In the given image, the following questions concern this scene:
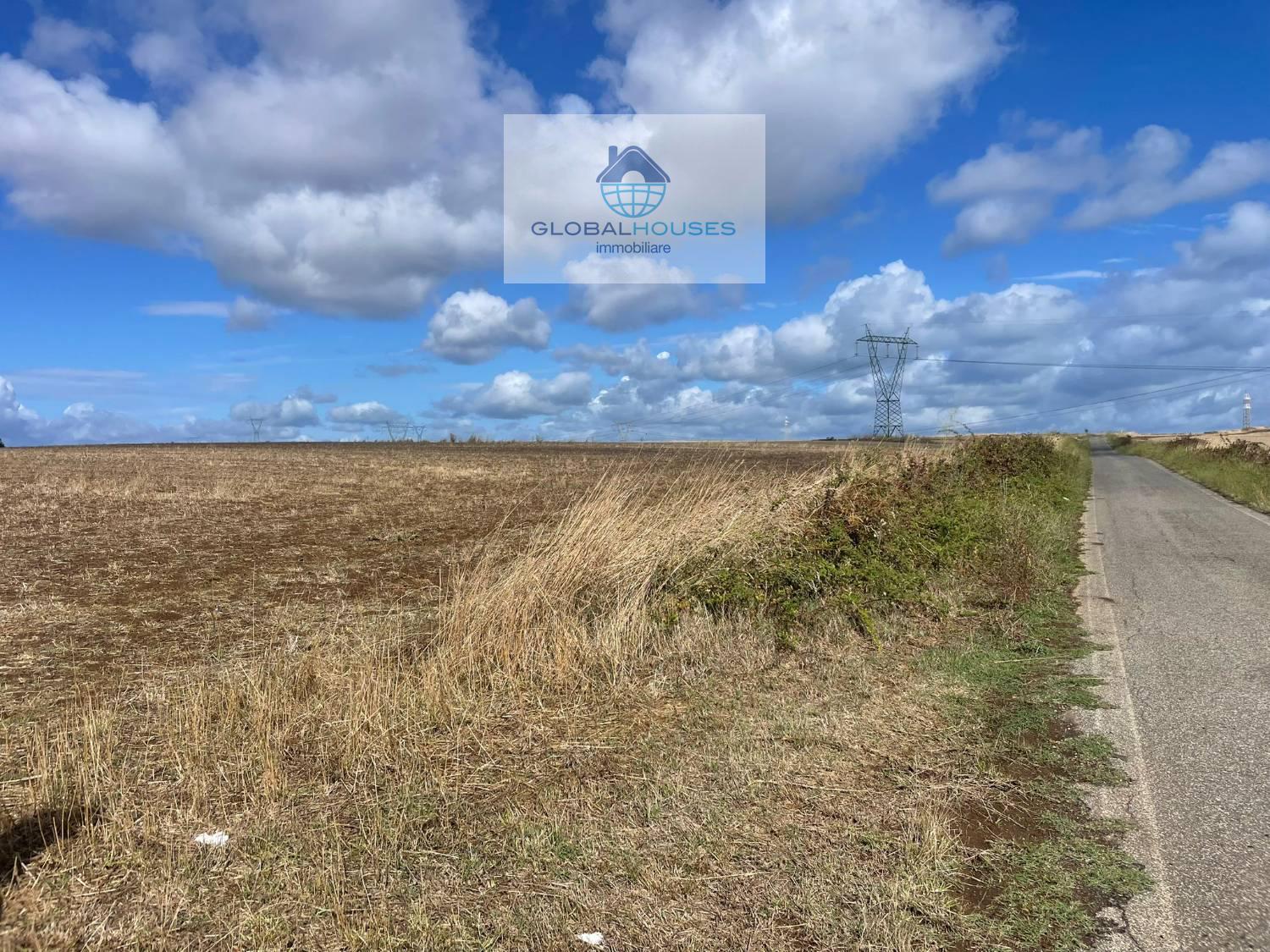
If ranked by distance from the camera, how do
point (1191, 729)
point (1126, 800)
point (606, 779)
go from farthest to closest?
1. point (1191, 729)
2. point (606, 779)
3. point (1126, 800)

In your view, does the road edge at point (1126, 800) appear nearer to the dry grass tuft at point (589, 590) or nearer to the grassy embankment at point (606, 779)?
the grassy embankment at point (606, 779)

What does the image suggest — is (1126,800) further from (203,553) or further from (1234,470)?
(1234,470)

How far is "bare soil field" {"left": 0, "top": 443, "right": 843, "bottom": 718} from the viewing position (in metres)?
7.38

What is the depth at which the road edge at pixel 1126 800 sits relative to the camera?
3.04 metres

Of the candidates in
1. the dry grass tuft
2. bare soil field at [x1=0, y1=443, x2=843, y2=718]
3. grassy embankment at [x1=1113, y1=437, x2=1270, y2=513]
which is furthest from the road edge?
grassy embankment at [x1=1113, y1=437, x2=1270, y2=513]

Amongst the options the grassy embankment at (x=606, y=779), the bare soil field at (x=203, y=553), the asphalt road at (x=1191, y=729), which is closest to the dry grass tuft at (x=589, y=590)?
the grassy embankment at (x=606, y=779)

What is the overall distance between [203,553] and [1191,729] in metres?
12.2

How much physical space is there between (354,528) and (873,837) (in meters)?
13.6

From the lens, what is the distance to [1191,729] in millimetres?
5070

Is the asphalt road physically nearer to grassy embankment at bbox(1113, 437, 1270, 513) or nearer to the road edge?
the road edge

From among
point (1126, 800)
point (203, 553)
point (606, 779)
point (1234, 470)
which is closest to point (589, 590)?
point (606, 779)

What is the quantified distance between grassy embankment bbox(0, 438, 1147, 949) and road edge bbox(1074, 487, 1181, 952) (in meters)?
0.10

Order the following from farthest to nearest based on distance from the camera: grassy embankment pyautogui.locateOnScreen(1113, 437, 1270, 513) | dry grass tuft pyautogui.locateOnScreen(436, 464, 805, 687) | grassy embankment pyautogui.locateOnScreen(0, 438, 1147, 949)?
grassy embankment pyautogui.locateOnScreen(1113, 437, 1270, 513)
dry grass tuft pyautogui.locateOnScreen(436, 464, 805, 687)
grassy embankment pyautogui.locateOnScreen(0, 438, 1147, 949)

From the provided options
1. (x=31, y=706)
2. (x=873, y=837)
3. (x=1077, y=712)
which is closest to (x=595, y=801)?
(x=873, y=837)
